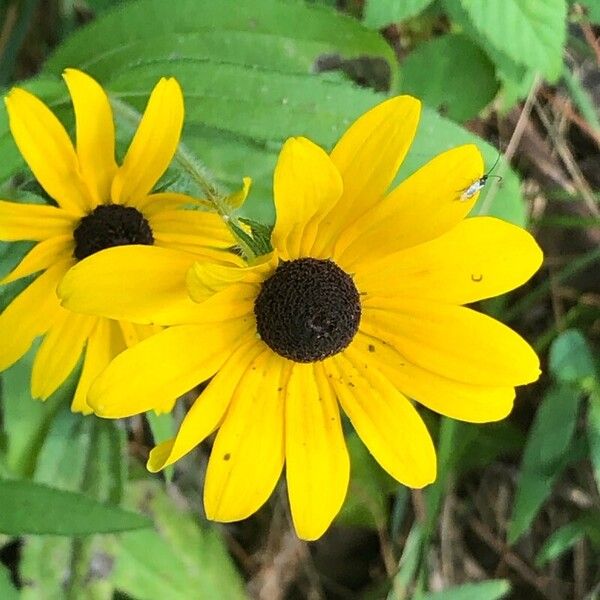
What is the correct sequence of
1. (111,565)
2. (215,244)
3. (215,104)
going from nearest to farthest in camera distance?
(215,244), (215,104), (111,565)

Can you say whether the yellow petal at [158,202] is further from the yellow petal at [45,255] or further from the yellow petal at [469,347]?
the yellow petal at [469,347]

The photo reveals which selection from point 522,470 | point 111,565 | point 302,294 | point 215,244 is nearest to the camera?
point 302,294

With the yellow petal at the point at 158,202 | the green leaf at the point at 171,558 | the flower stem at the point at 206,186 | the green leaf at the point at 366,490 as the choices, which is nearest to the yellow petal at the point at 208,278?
the flower stem at the point at 206,186

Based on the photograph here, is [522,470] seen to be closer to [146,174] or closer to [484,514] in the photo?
[484,514]

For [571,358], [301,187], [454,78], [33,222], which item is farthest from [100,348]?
[571,358]

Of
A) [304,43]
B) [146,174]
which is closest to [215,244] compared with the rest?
[146,174]
